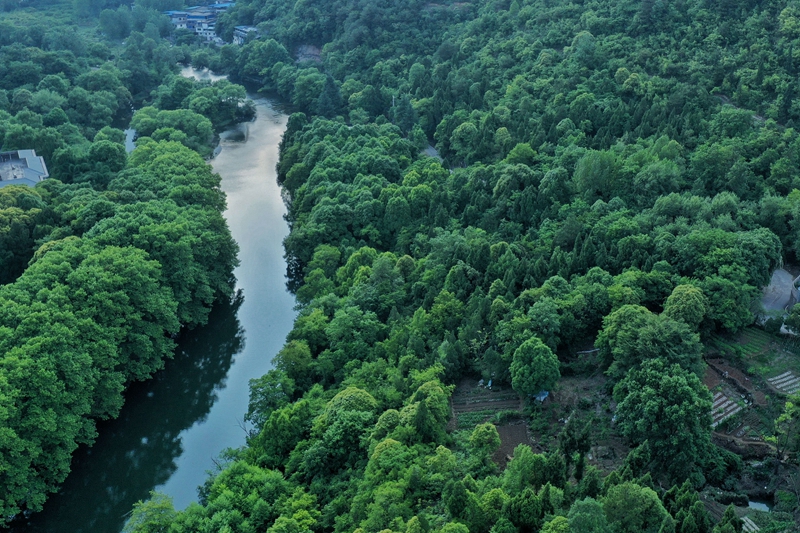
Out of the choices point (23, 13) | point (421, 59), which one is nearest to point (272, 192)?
point (421, 59)

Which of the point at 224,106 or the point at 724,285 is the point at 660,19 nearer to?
the point at 724,285

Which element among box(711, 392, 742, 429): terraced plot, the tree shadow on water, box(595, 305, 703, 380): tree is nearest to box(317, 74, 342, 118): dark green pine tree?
the tree shadow on water

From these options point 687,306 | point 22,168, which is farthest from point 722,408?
point 22,168

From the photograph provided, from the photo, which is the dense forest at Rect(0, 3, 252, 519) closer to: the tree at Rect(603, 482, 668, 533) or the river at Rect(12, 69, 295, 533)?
the river at Rect(12, 69, 295, 533)

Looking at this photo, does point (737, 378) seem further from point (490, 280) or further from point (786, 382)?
point (490, 280)

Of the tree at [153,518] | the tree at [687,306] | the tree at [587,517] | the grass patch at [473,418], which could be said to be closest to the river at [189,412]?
the tree at [153,518]

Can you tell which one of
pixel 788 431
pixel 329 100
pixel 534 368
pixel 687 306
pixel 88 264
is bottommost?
pixel 329 100
